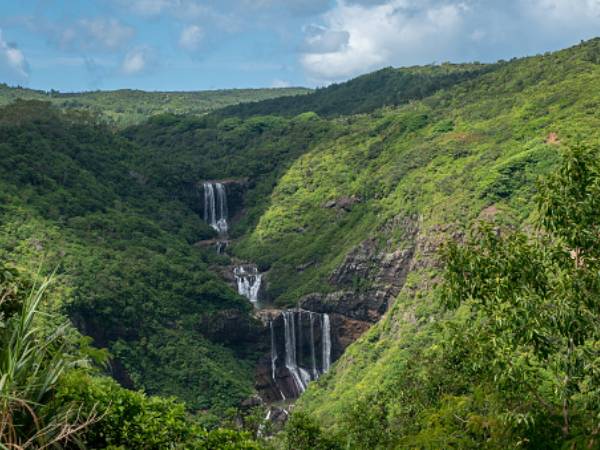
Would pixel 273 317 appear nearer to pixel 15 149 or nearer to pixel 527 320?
pixel 15 149

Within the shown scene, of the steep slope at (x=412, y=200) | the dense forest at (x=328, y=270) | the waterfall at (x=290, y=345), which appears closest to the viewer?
the dense forest at (x=328, y=270)

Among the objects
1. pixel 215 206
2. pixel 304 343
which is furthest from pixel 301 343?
pixel 215 206

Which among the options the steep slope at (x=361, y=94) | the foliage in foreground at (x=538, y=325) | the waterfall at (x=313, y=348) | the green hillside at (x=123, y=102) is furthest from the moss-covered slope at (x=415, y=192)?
the green hillside at (x=123, y=102)

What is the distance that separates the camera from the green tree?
345 inches

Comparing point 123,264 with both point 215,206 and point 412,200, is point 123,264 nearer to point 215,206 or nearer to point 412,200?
point 412,200

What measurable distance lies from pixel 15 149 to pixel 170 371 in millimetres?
28383

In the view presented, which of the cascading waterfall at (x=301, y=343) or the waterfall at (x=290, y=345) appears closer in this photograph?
the cascading waterfall at (x=301, y=343)

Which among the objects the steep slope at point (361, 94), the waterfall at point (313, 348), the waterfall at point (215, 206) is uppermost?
the steep slope at point (361, 94)

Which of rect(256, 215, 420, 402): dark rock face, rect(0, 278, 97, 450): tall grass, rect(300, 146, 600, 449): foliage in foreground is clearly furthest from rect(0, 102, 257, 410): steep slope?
rect(0, 278, 97, 450): tall grass

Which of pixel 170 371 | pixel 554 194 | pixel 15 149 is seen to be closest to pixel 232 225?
pixel 15 149

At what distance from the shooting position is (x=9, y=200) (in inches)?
2056

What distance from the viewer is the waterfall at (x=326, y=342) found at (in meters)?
52.5

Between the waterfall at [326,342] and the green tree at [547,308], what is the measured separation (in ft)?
140

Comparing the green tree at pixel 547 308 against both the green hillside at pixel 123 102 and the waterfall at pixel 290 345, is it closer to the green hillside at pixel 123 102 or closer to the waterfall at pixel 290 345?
the waterfall at pixel 290 345
